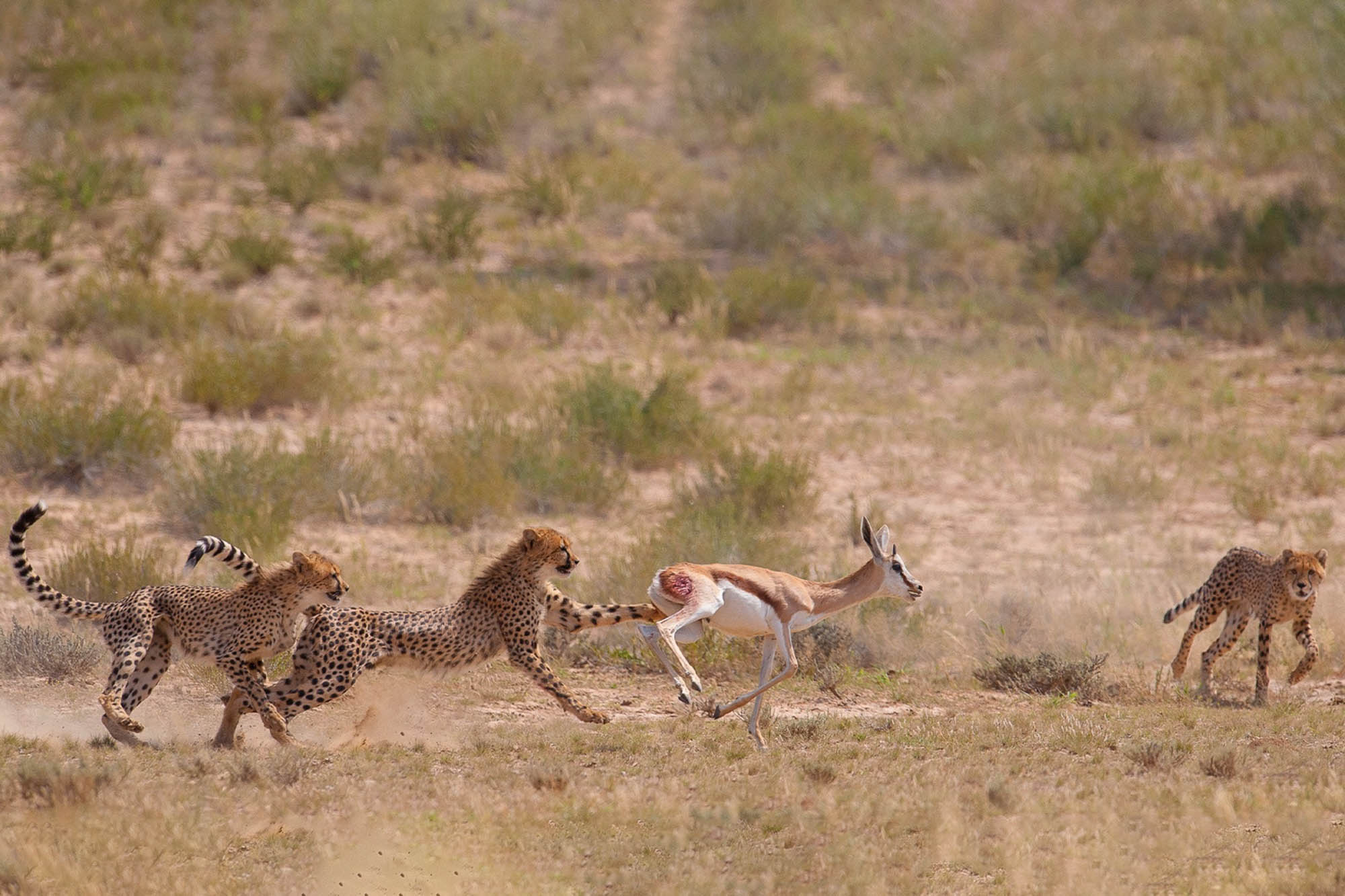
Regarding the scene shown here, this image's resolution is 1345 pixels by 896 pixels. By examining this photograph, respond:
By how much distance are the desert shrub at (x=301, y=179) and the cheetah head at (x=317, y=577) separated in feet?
50.2

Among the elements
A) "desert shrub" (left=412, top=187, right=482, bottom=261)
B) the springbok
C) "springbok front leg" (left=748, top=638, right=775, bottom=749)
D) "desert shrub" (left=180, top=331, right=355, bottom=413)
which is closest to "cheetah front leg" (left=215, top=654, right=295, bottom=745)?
the springbok

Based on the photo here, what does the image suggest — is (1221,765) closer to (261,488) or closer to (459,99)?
(261,488)

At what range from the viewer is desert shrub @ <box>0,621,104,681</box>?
8812 mm

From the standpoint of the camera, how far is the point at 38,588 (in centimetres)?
781

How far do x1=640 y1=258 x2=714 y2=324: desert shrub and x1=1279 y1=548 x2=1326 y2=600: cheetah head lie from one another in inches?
419

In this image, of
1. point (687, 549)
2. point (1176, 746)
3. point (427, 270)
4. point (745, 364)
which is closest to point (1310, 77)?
point (745, 364)

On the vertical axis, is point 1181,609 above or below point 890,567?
below

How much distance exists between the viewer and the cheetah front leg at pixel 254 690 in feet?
24.3

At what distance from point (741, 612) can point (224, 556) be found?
2587mm

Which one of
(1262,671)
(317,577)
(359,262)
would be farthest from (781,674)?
(359,262)

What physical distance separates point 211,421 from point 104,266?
4.80 metres

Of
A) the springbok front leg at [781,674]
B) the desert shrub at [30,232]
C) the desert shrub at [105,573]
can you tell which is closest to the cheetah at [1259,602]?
the springbok front leg at [781,674]

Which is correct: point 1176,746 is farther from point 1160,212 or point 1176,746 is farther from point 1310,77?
point 1310,77

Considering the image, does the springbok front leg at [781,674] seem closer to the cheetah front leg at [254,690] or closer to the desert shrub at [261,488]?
the cheetah front leg at [254,690]
